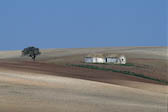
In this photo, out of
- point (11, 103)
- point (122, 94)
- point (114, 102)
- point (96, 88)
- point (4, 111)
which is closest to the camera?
point (4, 111)

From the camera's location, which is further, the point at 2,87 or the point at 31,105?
the point at 2,87

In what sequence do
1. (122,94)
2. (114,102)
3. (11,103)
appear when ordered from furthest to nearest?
1. (122,94)
2. (114,102)
3. (11,103)

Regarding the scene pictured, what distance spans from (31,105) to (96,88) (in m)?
9.55

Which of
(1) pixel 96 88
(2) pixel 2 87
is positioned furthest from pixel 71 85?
(2) pixel 2 87

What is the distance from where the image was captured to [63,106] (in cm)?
1758

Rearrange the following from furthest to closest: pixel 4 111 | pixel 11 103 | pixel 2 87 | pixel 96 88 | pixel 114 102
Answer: pixel 96 88 → pixel 2 87 → pixel 114 102 → pixel 11 103 → pixel 4 111

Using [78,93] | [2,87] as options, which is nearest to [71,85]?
[78,93]

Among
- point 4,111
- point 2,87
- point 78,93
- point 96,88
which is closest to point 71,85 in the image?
point 96,88

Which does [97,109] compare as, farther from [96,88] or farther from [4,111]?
[96,88]

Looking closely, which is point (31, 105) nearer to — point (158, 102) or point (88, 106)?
point (88, 106)

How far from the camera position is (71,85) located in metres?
27.0

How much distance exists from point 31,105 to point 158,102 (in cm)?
799

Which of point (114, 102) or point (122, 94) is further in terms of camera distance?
point (122, 94)

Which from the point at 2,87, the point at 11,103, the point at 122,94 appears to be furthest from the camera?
the point at 122,94
